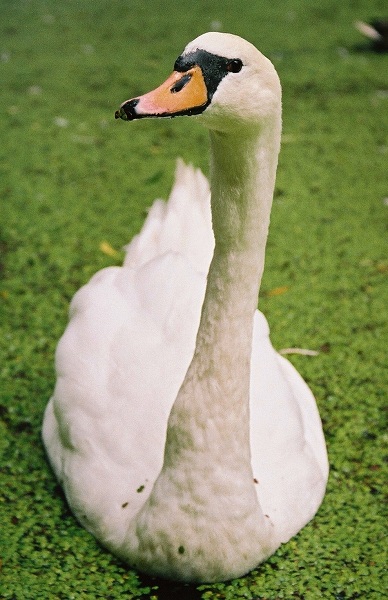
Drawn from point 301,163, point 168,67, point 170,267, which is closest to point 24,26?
point 168,67

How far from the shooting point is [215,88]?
135 cm

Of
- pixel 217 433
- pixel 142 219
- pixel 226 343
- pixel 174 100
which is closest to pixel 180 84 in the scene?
pixel 174 100

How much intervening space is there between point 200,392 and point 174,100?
0.60m

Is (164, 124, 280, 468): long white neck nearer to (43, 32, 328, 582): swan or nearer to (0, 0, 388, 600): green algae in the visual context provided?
(43, 32, 328, 582): swan

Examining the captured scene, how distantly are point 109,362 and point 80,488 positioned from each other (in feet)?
1.06

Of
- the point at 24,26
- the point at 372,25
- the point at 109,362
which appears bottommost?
the point at 24,26

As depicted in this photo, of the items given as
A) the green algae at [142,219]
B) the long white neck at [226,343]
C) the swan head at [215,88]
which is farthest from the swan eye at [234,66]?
the green algae at [142,219]

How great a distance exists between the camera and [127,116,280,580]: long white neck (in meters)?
1.63

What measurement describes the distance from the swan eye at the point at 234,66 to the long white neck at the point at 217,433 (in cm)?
28

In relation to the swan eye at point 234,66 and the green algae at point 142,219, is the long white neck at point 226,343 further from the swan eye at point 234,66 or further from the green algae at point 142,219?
the green algae at point 142,219

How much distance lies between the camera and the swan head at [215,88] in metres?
1.31

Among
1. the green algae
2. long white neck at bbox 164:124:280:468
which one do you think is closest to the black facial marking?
long white neck at bbox 164:124:280:468

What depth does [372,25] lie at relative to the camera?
4.95 m

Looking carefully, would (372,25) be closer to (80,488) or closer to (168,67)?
(168,67)
